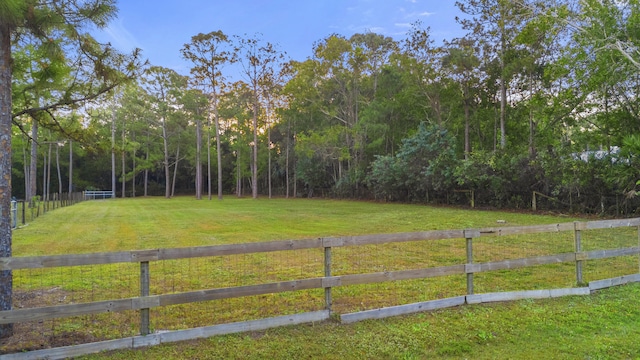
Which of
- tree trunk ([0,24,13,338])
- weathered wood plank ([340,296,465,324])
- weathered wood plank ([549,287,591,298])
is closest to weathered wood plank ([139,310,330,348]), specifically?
weathered wood plank ([340,296,465,324])

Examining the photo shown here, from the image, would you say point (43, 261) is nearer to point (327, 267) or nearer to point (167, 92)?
point (327, 267)

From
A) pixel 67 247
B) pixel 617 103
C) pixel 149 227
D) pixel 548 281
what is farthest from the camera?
pixel 617 103

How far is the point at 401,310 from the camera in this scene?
520 centimetres

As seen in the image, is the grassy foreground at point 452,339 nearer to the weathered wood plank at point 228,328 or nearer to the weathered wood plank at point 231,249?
the weathered wood plank at point 228,328

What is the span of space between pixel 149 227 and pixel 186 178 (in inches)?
2168

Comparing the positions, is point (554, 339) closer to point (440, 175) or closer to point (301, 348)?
point (301, 348)

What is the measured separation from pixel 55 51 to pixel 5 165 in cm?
173

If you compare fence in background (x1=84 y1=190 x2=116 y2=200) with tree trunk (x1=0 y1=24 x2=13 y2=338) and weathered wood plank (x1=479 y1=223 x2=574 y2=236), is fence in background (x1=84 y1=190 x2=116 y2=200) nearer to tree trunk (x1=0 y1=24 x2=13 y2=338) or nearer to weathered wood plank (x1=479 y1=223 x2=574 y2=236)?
tree trunk (x1=0 y1=24 x2=13 y2=338)

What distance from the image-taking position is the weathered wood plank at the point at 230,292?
4242 millimetres

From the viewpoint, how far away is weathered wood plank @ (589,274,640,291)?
20.9ft

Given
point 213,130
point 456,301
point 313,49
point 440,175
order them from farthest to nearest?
point 213,130 → point 313,49 → point 440,175 → point 456,301

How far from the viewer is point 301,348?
163 inches

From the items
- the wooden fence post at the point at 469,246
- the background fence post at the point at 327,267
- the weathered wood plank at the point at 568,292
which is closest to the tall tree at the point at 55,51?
the background fence post at the point at 327,267

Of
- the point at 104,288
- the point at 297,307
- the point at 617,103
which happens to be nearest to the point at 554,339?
the point at 297,307
